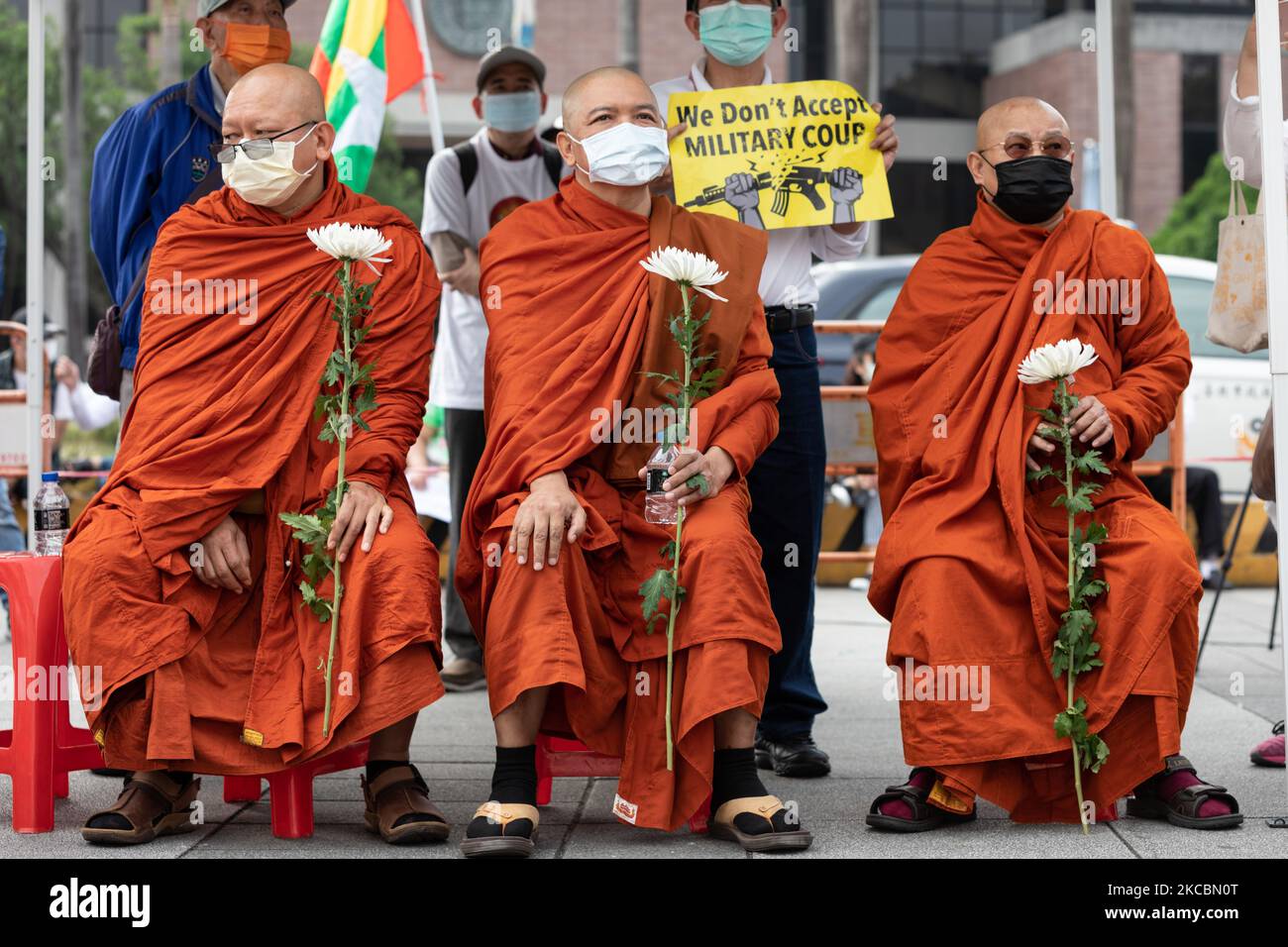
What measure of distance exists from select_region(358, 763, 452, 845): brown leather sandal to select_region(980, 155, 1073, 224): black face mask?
2.15m

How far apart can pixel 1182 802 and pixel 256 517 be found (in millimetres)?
2403

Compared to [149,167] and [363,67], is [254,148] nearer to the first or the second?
[149,167]

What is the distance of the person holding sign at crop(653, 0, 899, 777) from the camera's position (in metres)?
4.72

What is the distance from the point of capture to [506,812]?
374cm

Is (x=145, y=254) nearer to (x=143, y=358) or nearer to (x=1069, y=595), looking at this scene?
(x=143, y=358)

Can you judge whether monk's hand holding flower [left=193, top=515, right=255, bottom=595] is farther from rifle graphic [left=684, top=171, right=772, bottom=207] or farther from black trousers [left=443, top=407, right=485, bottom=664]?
black trousers [left=443, top=407, right=485, bottom=664]

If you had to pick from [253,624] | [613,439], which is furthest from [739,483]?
[253,624]

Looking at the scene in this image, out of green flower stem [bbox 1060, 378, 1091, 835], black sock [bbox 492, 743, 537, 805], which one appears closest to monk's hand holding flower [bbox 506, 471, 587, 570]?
black sock [bbox 492, 743, 537, 805]

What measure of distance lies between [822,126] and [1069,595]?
1.58 metres

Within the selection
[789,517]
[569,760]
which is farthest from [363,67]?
[569,760]

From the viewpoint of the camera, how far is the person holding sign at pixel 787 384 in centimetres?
472

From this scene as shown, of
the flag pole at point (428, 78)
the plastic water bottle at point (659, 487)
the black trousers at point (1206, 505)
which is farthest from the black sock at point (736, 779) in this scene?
the black trousers at point (1206, 505)

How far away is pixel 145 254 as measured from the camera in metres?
4.89

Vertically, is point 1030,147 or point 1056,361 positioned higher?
point 1030,147
